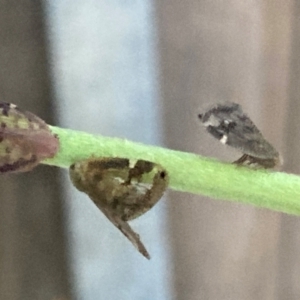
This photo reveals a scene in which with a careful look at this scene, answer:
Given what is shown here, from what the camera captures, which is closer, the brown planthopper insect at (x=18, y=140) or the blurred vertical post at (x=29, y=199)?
the brown planthopper insect at (x=18, y=140)

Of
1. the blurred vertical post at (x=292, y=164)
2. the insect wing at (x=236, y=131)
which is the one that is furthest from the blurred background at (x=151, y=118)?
the insect wing at (x=236, y=131)

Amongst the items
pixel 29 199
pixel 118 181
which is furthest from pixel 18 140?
pixel 29 199

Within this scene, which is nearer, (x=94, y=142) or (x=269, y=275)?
(x=94, y=142)

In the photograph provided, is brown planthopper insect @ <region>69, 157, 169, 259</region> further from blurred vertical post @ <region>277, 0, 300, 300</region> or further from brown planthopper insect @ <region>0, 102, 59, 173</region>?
blurred vertical post @ <region>277, 0, 300, 300</region>

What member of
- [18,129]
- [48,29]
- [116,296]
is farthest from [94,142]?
[116,296]

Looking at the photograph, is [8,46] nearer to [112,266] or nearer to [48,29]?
[48,29]

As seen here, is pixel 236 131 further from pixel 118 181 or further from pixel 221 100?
pixel 221 100

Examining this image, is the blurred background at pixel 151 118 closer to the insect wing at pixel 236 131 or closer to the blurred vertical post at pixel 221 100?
the blurred vertical post at pixel 221 100
